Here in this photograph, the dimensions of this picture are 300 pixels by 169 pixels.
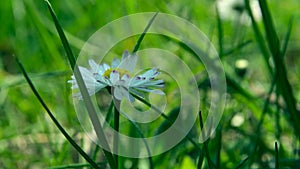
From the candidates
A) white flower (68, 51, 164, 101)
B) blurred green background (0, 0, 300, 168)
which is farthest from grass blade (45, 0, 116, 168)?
blurred green background (0, 0, 300, 168)

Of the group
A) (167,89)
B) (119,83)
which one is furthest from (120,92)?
(167,89)

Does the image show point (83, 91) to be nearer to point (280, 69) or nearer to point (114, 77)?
point (114, 77)

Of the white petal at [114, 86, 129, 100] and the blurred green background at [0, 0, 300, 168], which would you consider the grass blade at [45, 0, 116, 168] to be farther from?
the blurred green background at [0, 0, 300, 168]

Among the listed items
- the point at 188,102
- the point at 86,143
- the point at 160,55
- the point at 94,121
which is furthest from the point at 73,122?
the point at 94,121

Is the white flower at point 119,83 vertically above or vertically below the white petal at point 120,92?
above

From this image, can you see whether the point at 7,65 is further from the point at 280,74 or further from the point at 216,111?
the point at 280,74

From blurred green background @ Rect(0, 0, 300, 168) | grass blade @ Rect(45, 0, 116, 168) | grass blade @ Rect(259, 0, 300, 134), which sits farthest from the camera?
blurred green background @ Rect(0, 0, 300, 168)

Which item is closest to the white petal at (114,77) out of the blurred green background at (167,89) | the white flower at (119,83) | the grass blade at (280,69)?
the white flower at (119,83)

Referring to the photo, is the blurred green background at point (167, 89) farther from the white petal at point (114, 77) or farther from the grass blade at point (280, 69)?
the white petal at point (114, 77)
